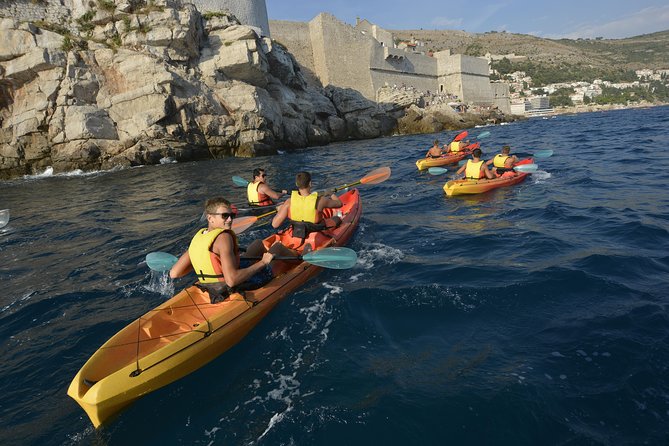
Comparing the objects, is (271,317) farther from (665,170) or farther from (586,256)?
(665,170)

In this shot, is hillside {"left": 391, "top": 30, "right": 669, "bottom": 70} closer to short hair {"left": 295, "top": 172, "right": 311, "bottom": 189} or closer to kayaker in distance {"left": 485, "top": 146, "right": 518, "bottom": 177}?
kayaker in distance {"left": 485, "top": 146, "right": 518, "bottom": 177}

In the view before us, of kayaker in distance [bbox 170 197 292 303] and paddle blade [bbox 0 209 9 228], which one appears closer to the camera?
kayaker in distance [bbox 170 197 292 303]

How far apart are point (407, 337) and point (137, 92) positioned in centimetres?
2185

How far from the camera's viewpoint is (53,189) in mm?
14102

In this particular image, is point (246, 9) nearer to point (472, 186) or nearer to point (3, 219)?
point (3, 219)

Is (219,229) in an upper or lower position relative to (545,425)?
upper

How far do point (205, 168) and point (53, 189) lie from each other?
229 inches

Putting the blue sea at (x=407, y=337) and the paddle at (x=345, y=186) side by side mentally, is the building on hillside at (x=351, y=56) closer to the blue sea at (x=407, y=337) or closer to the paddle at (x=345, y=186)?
the paddle at (x=345, y=186)

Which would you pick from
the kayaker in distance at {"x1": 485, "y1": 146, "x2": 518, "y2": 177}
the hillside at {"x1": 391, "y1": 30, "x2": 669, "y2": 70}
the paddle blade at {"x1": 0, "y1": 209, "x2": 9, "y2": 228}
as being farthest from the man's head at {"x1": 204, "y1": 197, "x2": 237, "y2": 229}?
the hillside at {"x1": 391, "y1": 30, "x2": 669, "y2": 70}

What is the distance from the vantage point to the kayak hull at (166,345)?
112 inches

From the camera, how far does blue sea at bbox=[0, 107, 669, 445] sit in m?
2.72

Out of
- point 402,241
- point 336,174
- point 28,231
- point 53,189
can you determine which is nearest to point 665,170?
point 402,241

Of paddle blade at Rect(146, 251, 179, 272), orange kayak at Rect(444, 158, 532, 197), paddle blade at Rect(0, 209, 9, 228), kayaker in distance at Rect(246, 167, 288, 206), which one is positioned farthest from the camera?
orange kayak at Rect(444, 158, 532, 197)

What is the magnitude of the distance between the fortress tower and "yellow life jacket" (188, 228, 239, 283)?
1214 inches
